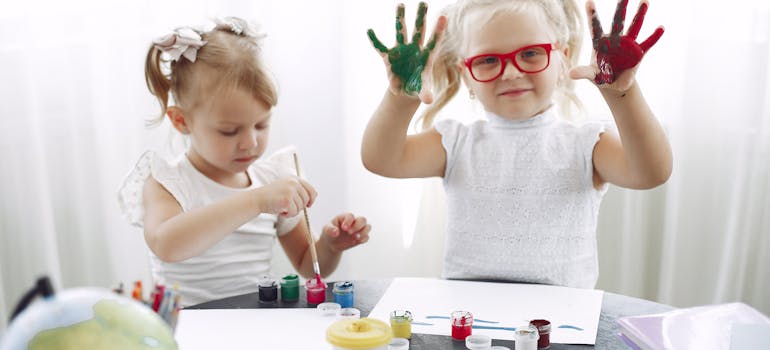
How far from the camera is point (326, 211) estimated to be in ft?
5.47

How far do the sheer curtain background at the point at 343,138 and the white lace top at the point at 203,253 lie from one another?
1.42ft

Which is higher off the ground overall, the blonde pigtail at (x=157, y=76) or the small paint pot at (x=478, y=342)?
the blonde pigtail at (x=157, y=76)

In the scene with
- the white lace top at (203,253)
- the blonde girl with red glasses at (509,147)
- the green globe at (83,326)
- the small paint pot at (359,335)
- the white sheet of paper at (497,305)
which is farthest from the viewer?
the white lace top at (203,253)

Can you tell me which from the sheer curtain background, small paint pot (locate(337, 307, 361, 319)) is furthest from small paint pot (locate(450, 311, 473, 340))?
the sheer curtain background

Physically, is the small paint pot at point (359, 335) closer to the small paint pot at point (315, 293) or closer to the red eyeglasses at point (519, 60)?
the small paint pot at point (315, 293)

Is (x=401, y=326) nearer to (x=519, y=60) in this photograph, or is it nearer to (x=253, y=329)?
(x=253, y=329)

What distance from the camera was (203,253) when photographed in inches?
44.6

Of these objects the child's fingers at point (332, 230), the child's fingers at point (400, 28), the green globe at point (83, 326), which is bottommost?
the child's fingers at point (332, 230)

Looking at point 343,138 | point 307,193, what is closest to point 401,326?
point 307,193

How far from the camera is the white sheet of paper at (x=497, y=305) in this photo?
0.80 m

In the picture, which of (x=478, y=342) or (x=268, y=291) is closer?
(x=478, y=342)

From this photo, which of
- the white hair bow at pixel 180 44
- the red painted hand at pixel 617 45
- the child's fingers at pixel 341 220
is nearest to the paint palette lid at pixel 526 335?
the red painted hand at pixel 617 45

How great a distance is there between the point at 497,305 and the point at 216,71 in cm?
55

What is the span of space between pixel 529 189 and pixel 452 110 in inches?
21.0
